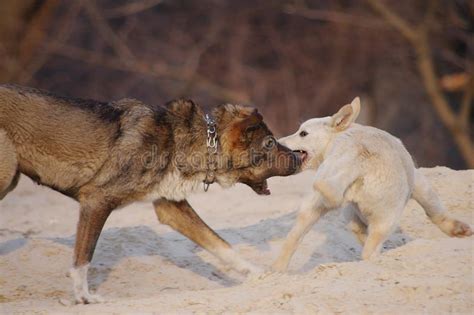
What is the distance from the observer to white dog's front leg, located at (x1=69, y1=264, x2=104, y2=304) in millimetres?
6305

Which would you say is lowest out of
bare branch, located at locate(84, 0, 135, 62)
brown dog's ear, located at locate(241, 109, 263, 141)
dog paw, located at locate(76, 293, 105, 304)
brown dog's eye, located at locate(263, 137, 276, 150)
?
dog paw, located at locate(76, 293, 105, 304)

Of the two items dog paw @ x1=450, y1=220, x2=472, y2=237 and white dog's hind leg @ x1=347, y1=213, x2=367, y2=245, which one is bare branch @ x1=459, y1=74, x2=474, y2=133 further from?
white dog's hind leg @ x1=347, y1=213, x2=367, y2=245

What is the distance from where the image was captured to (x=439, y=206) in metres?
7.18

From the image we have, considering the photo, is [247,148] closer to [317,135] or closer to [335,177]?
[317,135]

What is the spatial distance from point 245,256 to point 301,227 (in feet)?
3.78

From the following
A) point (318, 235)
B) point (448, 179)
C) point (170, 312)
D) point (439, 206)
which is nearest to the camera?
point (170, 312)

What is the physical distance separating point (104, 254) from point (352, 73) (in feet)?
34.4

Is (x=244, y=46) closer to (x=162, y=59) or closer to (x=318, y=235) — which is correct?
(x=162, y=59)

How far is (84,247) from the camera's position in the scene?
252 inches

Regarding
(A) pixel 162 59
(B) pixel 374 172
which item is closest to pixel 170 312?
(B) pixel 374 172

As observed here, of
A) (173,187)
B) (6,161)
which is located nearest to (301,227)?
(173,187)

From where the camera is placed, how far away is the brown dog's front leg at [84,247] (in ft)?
20.8

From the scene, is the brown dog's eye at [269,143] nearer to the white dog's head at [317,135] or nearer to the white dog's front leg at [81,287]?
the white dog's head at [317,135]

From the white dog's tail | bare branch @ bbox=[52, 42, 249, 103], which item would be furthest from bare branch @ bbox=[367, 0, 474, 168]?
the white dog's tail
